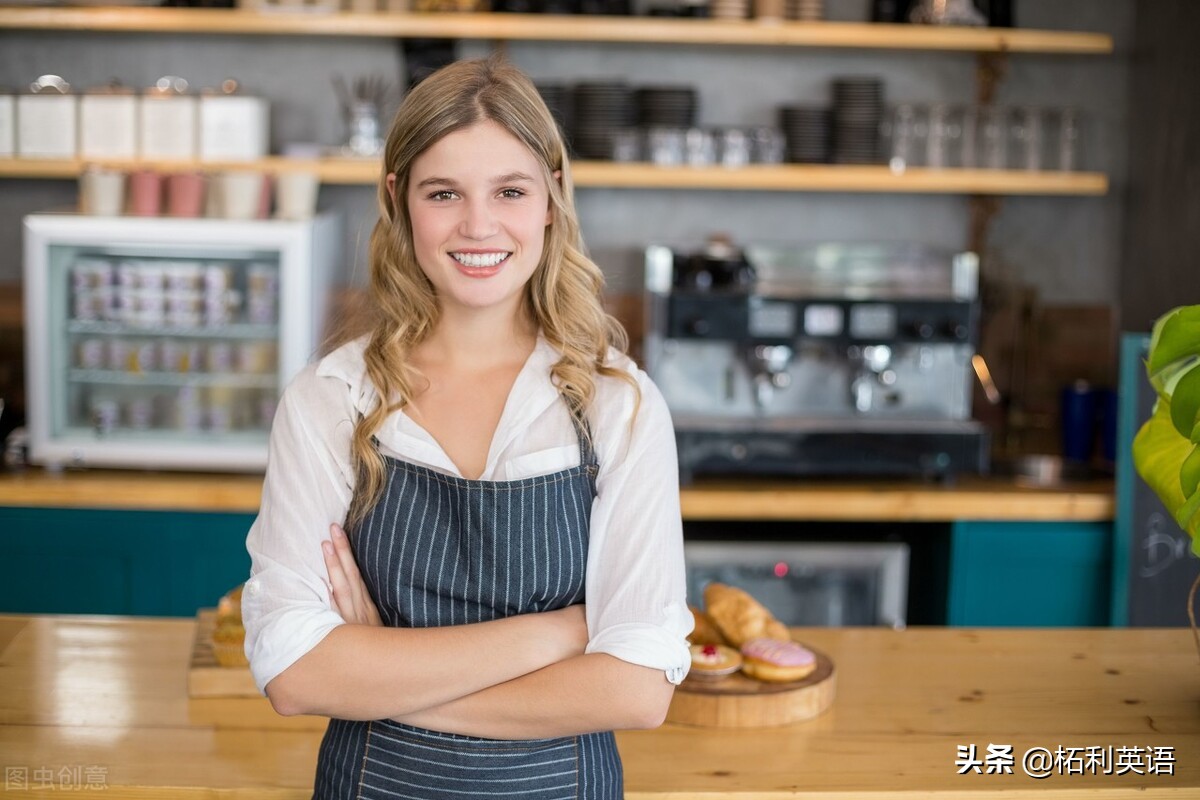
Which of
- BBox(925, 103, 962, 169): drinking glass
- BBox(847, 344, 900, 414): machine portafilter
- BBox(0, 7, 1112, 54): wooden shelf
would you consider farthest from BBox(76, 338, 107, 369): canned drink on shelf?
BBox(925, 103, 962, 169): drinking glass

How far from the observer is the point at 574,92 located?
12.6 feet

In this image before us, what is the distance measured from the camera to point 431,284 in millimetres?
1616

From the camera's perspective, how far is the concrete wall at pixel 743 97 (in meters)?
4.04

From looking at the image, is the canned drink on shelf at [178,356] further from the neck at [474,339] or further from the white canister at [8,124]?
the neck at [474,339]

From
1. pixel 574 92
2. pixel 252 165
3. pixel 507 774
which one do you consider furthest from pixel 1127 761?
pixel 252 165

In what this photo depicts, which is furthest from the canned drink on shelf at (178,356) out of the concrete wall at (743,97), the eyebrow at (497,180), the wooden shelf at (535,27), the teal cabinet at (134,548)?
the eyebrow at (497,180)

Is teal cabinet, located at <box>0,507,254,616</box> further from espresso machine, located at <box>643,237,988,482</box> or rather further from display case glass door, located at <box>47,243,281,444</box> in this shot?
espresso machine, located at <box>643,237,988,482</box>

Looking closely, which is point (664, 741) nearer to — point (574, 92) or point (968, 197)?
point (574, 92)

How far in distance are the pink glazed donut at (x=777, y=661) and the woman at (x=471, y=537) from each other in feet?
1.25

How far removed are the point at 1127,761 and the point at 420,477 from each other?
37.9 inches

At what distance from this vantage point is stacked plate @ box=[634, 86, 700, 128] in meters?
3.83

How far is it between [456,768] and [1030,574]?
7.89ft

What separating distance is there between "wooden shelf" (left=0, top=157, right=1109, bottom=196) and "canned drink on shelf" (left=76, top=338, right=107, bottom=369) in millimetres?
462

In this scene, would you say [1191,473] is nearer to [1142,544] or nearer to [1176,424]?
[1176,424]
